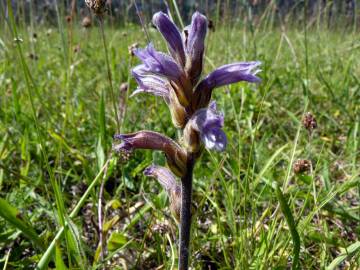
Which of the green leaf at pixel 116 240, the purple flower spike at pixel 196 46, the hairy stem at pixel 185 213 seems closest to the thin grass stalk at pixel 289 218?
the hairy stem at pixel 185 213

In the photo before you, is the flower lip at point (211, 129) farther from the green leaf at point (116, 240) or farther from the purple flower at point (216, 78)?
the green leaf at point (116, 240)

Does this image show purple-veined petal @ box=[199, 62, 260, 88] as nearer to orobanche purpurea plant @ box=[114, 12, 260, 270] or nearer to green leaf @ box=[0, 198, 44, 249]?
orobanche purpurea plant @ box=[114, 12, 260, 270]

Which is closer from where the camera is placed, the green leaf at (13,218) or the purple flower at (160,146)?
the purple flower at (160,146)

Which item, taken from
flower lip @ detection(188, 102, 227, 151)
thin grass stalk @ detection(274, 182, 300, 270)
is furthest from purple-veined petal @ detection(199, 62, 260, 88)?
thin grass stalk @ detection(274, 182, 300, 270)

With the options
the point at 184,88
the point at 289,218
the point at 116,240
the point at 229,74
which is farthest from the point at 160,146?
the point at 116,240

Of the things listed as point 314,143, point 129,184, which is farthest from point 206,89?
point 314,143

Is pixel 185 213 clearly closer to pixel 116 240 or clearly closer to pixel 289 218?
pixel 289 218
